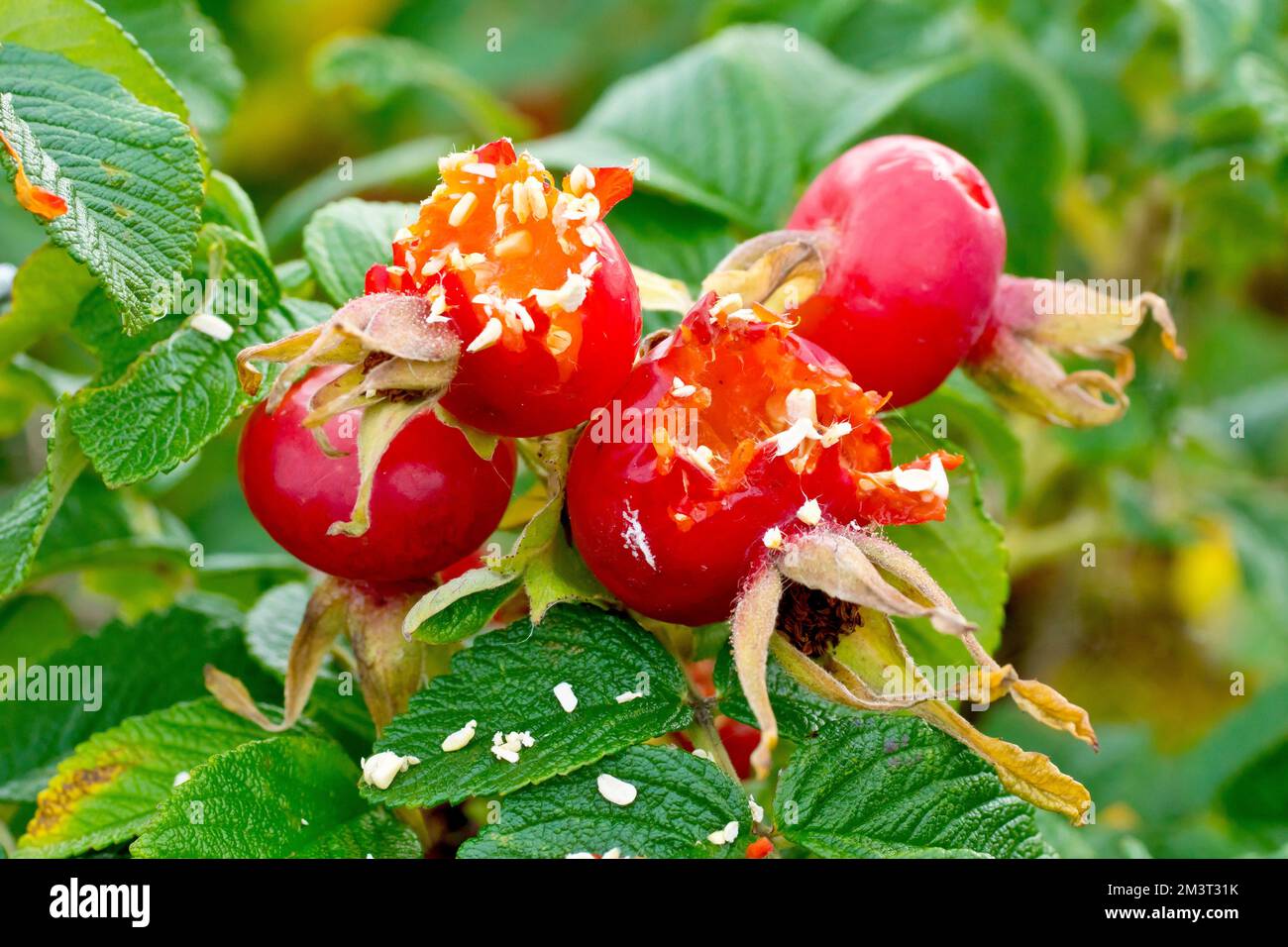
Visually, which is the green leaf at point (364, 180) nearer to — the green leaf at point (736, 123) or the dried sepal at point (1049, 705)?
the green leaf at point (736, 123)

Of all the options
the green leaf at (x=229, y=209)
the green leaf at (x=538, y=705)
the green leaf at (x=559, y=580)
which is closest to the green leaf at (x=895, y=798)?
the green leaf at (x=538, y=705)

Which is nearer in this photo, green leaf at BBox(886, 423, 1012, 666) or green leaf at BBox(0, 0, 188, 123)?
green leaf at BBox(0, 0, 188, 123)

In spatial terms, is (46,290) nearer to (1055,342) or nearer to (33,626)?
(33,626)

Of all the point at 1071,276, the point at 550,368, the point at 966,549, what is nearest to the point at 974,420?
the point at 966,549

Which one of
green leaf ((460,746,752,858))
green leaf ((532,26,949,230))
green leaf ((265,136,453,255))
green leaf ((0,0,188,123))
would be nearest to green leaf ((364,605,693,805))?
green leaf ((460,746,752,858))

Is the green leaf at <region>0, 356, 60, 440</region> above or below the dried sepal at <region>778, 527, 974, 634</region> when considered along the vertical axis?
below

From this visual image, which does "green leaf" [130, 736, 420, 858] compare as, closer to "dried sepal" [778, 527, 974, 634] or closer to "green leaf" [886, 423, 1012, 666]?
"dried sepal" [778, 527, 974, 634]
